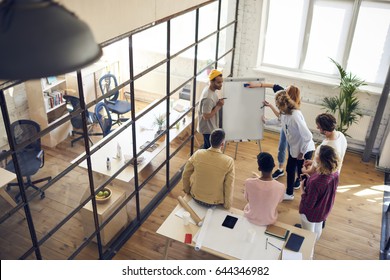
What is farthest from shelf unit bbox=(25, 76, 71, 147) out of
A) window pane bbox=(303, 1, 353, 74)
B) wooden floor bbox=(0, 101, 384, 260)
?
window pane bbox=(303, 1, 353, 74)

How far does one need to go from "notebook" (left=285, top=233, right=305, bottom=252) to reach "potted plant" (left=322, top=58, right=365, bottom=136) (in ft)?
9.23

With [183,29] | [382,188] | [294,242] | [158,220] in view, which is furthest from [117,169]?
[382,188]

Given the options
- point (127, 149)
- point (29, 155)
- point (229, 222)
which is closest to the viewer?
point (229, 222)

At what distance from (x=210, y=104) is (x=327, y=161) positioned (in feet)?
5.97

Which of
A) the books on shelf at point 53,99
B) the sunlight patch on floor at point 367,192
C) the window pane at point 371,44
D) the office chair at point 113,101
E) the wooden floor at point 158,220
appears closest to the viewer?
the wooden floor at point 158,220

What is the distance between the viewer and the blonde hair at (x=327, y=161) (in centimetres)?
342

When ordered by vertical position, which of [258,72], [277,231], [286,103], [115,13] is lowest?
[277,231]

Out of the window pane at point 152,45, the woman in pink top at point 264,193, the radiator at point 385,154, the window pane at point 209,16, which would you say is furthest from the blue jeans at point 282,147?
the window pane at point 152,45

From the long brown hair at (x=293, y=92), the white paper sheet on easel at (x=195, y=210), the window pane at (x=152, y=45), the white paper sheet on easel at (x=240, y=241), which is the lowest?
the white paper sheet on easel at (x=240, y=241)

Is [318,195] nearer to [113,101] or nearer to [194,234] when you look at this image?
[194,234]

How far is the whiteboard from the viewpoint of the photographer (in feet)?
17.0

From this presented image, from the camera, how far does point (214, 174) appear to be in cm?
374

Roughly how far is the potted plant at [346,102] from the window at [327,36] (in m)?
0.24

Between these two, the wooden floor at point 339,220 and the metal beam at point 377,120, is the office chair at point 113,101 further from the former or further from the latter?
the metal beam at point 377,120
